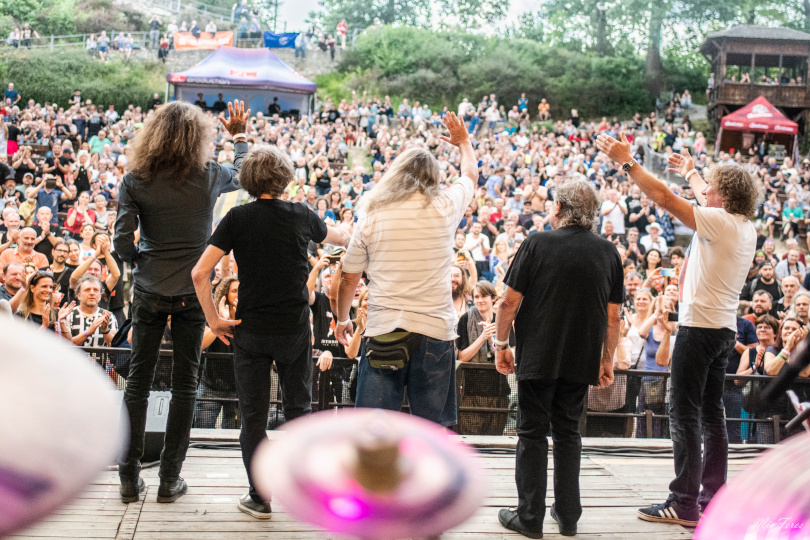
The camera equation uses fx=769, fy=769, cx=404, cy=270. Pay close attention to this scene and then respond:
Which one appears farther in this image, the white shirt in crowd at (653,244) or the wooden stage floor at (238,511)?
the white shirt in crowd at (653,244)

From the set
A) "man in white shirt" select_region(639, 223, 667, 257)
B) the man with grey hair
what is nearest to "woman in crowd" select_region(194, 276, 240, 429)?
the man with grey hair

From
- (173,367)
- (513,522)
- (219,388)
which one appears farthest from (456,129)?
(219,388)

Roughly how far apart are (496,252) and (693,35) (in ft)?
134

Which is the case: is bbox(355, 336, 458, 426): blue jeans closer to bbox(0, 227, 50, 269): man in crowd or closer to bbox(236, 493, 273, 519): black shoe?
bbox(236, 493, 273, 519): black shoe

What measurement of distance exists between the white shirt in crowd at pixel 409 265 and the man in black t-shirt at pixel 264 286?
29cm

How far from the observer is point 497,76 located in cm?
3866

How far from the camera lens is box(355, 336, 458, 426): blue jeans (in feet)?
10.7

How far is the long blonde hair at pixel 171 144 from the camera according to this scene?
3.39m

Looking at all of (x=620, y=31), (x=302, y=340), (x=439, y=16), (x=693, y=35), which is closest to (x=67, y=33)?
(x=439, y=16)

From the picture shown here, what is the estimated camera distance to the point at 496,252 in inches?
416

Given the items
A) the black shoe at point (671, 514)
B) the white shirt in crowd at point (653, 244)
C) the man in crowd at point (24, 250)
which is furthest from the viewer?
the white shirt in crowd at point (653, 244)

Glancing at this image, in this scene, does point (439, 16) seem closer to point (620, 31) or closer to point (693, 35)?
point (620, 31)

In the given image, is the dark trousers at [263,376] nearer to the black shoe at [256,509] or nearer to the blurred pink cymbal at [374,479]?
the black shoe at [256,509]

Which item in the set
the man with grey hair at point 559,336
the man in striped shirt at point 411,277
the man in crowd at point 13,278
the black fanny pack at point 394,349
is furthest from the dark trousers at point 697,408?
the man in crowd at point 13,278
